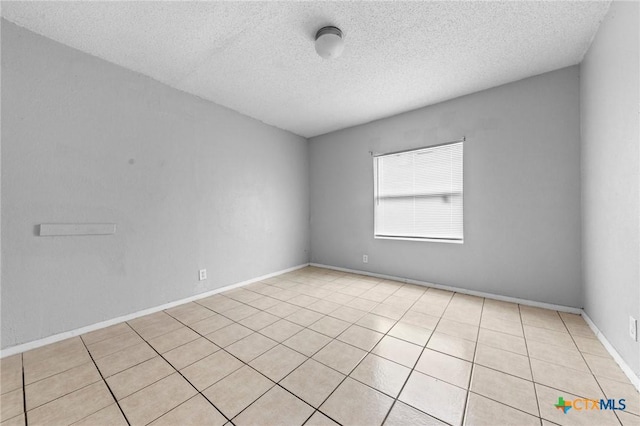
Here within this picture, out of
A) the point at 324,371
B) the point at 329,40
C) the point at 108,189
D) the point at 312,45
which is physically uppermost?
the point at 312,45

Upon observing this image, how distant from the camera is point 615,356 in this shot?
1.67 meters

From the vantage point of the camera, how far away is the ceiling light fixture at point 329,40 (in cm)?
193

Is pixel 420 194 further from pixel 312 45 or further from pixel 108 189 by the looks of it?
pixel 108 189

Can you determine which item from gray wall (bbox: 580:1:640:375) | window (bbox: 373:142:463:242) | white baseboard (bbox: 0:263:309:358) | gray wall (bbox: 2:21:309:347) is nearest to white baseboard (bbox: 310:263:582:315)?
gray wall (bbox: 580:1:640:375)

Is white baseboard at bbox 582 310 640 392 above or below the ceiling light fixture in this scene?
below

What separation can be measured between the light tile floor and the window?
1.20m

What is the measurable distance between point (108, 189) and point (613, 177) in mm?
4393

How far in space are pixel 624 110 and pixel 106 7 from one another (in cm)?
383

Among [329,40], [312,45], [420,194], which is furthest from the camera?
[420,194]

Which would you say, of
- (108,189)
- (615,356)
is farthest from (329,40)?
(615,356)

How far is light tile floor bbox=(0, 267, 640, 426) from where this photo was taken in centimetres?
125

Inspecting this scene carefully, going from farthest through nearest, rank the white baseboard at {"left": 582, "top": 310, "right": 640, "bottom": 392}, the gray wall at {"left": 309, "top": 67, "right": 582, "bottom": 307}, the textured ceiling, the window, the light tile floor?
the window, the gray wall at {"left": 309, "top": 67, "right": 582, "bottom": 307}, the textured ceiling, the white baseboard at {"left": 582, "top": 310, "right": 640, "bottom": 392}, the light tile floor

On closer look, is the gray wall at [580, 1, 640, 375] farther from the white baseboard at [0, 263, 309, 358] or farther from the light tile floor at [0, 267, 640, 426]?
the white baseboard at [0, 263, 309, 358]

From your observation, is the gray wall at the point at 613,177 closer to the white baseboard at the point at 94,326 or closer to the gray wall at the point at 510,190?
the gray wall at the point at 510,190
